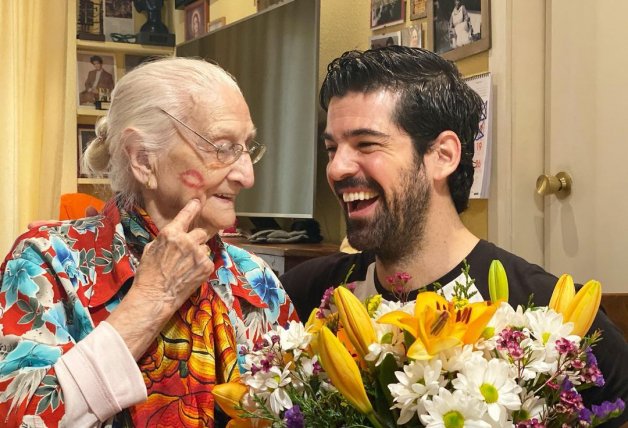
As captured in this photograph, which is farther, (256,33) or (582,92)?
(256,33)

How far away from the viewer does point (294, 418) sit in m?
0.79

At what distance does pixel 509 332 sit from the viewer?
2.58ft

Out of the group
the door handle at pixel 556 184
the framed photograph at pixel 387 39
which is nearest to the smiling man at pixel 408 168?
the door handle at pixel 556 184

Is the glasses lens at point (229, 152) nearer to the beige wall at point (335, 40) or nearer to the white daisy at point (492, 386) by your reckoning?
the white daisy at point (492, 386)

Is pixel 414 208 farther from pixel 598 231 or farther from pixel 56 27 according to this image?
pixel 56 27

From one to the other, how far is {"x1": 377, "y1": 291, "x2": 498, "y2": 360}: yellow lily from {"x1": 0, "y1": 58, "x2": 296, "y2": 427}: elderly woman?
22.2 inches

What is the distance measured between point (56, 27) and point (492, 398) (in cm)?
378

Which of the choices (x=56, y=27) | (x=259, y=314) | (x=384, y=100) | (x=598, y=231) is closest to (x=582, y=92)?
(x=598, y=231)

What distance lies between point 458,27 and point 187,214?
1.87 meters

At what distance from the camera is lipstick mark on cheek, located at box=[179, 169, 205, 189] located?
1453 millimetres

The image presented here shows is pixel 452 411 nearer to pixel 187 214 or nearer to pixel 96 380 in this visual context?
pixel 96 380

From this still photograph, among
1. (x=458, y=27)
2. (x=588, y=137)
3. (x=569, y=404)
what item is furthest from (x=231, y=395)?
(x=458, y=27)

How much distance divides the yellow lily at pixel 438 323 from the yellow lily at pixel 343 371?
0.16ft

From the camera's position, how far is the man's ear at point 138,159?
1.47 meters
